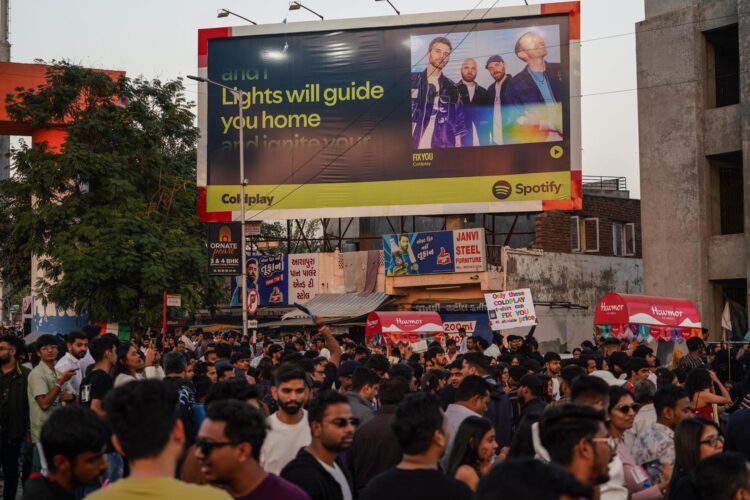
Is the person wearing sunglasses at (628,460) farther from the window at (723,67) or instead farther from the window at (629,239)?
the window at (629,239)

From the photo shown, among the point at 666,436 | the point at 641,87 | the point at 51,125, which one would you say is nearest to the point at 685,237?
the point at 641,87

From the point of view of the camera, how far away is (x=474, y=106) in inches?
1447

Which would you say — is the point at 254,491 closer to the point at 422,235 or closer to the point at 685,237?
the point at 685,237

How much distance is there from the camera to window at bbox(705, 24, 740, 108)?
30766mm

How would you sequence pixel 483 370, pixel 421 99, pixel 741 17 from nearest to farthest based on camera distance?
pixel 483 370 < pixel 741 17 < pixel 421 99

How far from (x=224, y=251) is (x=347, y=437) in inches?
990

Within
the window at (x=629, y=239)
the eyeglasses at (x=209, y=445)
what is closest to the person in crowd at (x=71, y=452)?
the eyeglasses at (x=209, y=445)

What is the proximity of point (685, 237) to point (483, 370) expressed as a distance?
2176 centimetres

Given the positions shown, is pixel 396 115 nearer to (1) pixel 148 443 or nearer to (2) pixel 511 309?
(2) pixel 511 309

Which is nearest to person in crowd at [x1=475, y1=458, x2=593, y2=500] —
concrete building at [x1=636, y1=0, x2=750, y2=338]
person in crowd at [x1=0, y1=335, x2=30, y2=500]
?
person in crowd at [x1=0, y1=335, x2=30, y2=500]

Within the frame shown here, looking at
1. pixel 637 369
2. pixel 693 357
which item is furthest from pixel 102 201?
pixel 637 369

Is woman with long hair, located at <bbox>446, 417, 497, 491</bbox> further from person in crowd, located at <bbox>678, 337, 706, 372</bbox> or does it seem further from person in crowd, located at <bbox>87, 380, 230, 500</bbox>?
person in crowd, located at <bbox>678, 337, 706, 372</bbox>

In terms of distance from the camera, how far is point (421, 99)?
37.4m

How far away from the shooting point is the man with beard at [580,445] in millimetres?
4605
